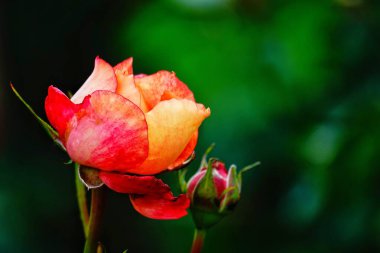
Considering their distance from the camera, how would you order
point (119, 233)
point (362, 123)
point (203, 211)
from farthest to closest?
point (119, 233), point (362, 123), point (203, 211)

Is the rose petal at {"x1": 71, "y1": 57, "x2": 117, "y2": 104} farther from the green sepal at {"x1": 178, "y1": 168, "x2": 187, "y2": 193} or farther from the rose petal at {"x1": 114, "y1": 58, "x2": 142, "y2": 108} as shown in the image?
the green sepal at {"x1": 178, "y1": 168, "x2": 187, "y2": 193}

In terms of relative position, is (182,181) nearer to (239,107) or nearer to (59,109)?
(59,109)

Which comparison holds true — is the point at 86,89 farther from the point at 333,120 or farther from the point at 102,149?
the point at 333,120

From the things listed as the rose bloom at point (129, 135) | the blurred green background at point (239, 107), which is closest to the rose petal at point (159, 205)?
the rose bloom at point (129, 135)

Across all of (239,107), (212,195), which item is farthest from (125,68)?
(239,107)

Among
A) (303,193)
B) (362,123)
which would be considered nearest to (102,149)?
(362,123)

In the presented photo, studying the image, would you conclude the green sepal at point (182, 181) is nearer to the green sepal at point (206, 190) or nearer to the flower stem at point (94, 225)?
the green sepal at point (206, 190)
